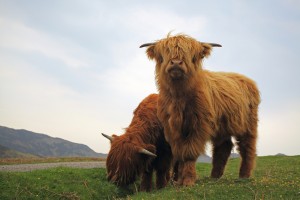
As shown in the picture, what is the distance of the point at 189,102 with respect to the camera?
853 centimetres

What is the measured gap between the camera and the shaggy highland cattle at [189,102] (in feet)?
26.8

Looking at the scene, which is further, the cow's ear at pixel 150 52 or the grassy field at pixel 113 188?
the cow's ear at pixel 150 52

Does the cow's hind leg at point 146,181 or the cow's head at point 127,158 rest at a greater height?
the cow's head at point 127,158

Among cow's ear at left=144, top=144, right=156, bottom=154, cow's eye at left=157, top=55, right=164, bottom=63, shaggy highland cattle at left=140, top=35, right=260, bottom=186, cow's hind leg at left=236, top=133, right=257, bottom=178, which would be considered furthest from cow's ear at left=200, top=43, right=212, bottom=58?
cow's hind leg at left=236, top=133, right=257, bottom=178

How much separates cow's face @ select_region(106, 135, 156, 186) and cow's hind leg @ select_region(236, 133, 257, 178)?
2623 millimetres

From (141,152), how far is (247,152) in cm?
317

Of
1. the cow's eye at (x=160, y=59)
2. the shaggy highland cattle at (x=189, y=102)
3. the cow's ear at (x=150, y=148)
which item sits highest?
the cow's eye at (x=160, y=59)

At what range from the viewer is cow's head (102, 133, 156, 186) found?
9352mm

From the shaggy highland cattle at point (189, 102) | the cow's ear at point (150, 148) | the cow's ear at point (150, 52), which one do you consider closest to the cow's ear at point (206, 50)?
the shaggy highland cattle at point (189, 102)

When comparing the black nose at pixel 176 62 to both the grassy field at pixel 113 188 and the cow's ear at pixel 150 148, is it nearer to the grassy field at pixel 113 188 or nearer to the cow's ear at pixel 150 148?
the grassy field at pixel 113 188

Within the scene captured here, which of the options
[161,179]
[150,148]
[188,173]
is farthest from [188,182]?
[161,179]

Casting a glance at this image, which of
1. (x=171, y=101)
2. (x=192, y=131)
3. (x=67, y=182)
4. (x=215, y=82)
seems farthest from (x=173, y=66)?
(x=67, y=182)

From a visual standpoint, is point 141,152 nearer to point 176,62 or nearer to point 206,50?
point 176,62

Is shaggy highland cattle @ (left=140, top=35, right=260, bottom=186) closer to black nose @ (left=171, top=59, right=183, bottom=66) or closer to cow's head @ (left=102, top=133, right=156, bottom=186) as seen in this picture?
black nose @ (left=171, top=59, right=183, bottom=66)
